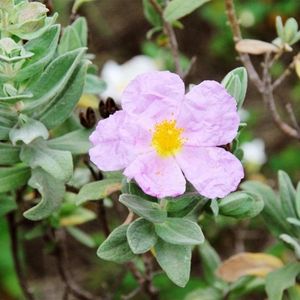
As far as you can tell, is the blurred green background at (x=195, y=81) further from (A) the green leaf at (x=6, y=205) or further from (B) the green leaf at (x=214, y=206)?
(B) the green leaf at (x=214, y=206)

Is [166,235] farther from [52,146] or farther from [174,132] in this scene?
[52,146]

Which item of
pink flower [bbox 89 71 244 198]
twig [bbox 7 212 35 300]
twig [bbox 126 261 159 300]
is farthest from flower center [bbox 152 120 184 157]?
twig [bbox 7 212 35 300]

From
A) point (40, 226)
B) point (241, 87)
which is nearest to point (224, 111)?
point (241, 87)

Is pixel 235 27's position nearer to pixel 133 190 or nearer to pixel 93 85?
pixel 93 85

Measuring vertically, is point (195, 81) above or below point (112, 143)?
below

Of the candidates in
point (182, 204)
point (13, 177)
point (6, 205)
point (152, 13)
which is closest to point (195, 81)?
point (152, 13)

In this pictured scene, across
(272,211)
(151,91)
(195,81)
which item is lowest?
(195,81)

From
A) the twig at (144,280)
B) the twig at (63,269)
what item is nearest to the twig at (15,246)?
the twig at (63,269)
